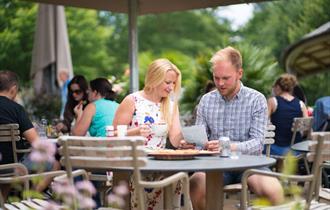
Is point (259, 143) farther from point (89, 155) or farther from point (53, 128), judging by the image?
point (53, 128)

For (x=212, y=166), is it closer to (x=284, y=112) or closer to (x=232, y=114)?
(x=232, y=114)

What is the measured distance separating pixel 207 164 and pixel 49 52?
7.62 metres

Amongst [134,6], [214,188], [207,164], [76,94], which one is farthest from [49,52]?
[207,164]

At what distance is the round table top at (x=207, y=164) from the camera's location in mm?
4059

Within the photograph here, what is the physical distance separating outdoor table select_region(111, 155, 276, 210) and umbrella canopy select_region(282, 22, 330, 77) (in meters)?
9.91

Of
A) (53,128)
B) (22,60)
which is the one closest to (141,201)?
(53,128)

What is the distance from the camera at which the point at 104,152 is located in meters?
3.96

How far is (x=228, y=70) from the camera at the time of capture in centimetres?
522

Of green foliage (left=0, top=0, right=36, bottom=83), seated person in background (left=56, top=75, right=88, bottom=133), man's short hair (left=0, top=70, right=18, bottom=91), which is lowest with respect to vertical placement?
seated person in background (left=56, top=75, right=88, bottom=133)

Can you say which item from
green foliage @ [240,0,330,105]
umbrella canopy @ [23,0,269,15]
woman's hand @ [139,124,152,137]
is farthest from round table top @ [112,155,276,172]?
green foliage @ [240,0,330,105]

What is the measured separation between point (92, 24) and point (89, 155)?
35.9 metres

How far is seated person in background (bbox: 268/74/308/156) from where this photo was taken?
337 inches

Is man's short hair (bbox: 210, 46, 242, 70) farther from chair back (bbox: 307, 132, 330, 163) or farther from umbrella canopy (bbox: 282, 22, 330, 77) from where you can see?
umbrella canopy (bbox: 282, 22, 330, 77)

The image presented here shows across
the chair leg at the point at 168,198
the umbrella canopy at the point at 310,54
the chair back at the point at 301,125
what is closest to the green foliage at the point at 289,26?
the umbrella canopy at the point at 310,54
